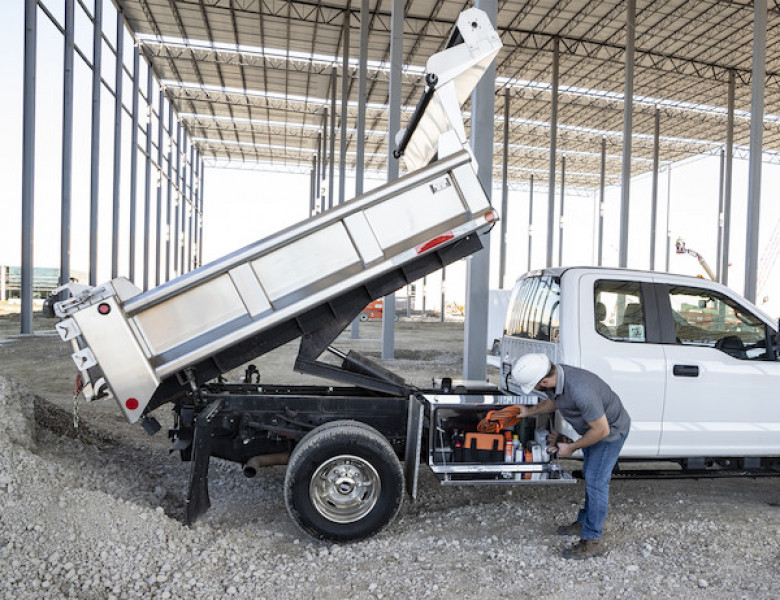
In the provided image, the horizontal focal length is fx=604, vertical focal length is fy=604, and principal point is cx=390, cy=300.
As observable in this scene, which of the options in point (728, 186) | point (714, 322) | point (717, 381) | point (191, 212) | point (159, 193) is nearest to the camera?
point (717, 381)

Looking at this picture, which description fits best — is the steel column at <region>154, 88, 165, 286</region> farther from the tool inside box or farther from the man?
the man

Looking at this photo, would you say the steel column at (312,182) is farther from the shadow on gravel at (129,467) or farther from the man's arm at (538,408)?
the man's arm at (538,408)

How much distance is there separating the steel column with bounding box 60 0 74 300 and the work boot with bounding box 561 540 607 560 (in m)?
17.7

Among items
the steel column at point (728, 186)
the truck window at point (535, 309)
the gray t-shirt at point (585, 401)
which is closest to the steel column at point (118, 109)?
the truck window at point (535, 309)

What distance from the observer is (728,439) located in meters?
4.63

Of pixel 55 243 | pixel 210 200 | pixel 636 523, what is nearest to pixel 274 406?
pixel 636 523

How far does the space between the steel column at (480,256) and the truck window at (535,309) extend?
110 inches

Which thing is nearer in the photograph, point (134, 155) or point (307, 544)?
point (307, 544)

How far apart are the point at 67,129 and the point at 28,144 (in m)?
1.96

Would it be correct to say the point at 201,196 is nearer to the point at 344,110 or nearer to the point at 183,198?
the point at 183,198

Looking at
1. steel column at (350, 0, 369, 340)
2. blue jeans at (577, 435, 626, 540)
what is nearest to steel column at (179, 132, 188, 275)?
steel column at (350, 0, 369, 340)

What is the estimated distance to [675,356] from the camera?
454cm

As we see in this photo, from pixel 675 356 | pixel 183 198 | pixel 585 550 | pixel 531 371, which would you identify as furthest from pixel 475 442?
pixel 183 198

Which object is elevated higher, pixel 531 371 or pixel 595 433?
pixel 531 371
